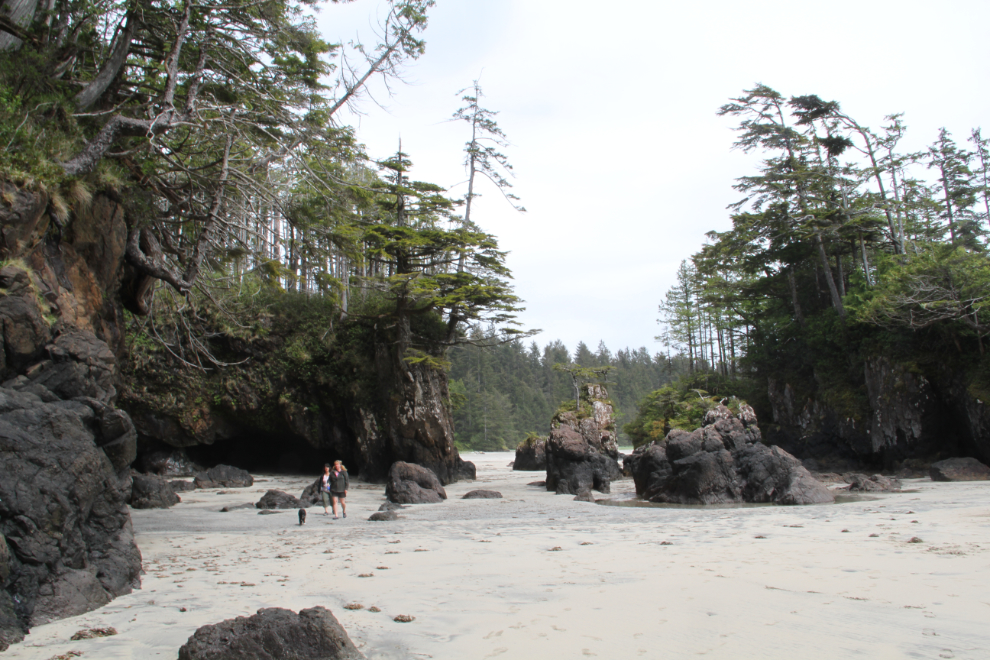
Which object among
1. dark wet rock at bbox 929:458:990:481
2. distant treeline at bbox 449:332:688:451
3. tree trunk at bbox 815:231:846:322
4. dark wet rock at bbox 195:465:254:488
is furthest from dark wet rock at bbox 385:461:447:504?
distant treeline at bbox 449:332:688:451

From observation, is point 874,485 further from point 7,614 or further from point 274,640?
point 7,614

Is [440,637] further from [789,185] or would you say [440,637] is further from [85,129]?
[789,185]

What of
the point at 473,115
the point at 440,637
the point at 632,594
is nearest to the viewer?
the point at 440,637

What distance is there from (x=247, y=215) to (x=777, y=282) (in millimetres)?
27181

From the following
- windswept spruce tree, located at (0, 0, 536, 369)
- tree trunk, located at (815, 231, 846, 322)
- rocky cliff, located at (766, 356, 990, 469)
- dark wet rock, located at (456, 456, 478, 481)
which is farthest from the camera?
tree trunk, located at (815, 231, 846, 322)

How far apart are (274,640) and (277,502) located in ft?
33.9

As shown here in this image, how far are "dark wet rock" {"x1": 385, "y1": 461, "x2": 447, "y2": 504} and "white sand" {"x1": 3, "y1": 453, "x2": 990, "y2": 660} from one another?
17.1 ft

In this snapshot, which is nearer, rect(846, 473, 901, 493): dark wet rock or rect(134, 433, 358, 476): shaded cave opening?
rect(846, 473, 901, 493): dark wet rock

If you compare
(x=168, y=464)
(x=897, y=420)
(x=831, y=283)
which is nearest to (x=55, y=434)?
(x=168, y=464)

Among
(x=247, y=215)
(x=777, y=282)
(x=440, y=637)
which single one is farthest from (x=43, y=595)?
(x=777, y=282)

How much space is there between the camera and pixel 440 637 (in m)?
3.56

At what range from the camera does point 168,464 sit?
20969 mm

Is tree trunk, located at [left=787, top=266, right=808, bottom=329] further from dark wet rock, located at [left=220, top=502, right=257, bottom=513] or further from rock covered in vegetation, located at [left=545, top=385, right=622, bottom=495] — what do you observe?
dark wet rock, located at [left=220, top=502, right=257, bottom=513]

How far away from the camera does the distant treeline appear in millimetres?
62594
